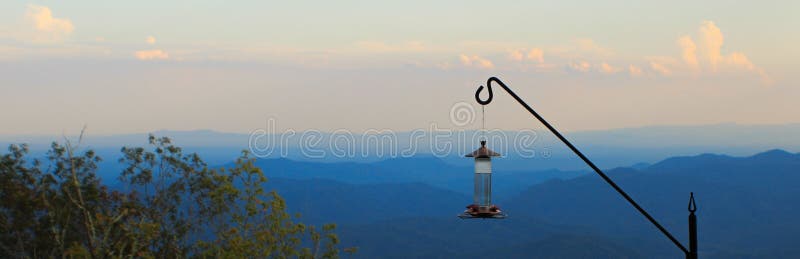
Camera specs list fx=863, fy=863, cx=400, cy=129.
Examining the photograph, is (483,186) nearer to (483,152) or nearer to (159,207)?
(483,152)

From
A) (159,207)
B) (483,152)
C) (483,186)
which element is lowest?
(159,207)

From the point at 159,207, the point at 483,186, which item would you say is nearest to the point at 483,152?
the point at 483,186

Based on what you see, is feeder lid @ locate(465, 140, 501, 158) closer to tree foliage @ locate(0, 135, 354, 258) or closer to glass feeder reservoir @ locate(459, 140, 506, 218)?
glass feeder reservoir @ locate(459, 140, 506, 218)

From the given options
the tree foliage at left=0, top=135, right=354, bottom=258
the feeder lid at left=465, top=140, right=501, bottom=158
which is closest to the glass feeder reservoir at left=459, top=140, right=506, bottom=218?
the feeder lid at left=465, top=140, right=501, bottom=158

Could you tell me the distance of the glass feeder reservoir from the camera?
5.61 m

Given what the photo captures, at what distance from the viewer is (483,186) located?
580 centimetres

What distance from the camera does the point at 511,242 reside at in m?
154

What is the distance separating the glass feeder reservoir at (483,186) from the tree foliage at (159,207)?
10.5m

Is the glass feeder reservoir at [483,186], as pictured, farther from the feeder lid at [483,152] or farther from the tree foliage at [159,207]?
the tree foliage at [159,207]

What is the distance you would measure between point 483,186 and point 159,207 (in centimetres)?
1915

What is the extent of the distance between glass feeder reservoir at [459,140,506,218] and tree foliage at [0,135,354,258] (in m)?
10.5

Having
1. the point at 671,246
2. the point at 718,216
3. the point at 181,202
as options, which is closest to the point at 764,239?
the point at 671,246

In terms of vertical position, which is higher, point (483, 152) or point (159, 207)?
point (483, 152)

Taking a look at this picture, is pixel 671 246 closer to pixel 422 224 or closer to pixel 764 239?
pixel 764 239
